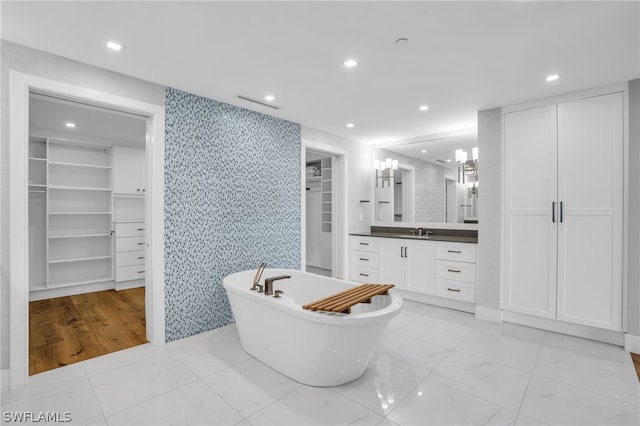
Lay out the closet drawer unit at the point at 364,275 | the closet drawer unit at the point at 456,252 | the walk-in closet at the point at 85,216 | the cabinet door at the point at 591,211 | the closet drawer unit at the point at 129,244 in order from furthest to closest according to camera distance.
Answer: the closet drawer unit at the point at 129,244
the closet drawer unit at the point at 364,275
the walk-in closet at the point at 85,216
the closet drawer unit at the point at 456,252
the cabinet door at the point at 591,211

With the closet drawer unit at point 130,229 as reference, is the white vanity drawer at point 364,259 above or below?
below

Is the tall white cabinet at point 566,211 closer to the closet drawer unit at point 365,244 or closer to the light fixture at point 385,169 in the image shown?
the closet drawer unit at point 365,244

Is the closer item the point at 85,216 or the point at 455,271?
the point at 455,271

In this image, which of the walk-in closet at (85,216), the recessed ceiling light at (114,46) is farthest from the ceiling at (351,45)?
the walk-in closet at (85,216)

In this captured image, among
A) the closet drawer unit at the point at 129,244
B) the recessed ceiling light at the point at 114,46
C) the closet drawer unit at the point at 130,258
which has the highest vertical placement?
the recessed ceiling light at the point at 114,46

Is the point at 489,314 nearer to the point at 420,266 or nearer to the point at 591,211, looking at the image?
the point at 420,266

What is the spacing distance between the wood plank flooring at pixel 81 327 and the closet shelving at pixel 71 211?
1.47 ft

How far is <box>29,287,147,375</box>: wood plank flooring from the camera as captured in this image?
2639mm

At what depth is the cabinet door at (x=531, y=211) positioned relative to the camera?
10.3 feet

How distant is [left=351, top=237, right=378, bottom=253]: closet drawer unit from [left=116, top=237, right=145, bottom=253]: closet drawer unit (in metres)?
3.38

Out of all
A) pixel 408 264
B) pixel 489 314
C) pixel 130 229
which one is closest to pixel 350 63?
pixel 408 264

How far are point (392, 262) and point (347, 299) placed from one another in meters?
2.26

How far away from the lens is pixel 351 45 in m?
2.18

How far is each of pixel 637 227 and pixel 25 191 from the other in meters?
4.86
